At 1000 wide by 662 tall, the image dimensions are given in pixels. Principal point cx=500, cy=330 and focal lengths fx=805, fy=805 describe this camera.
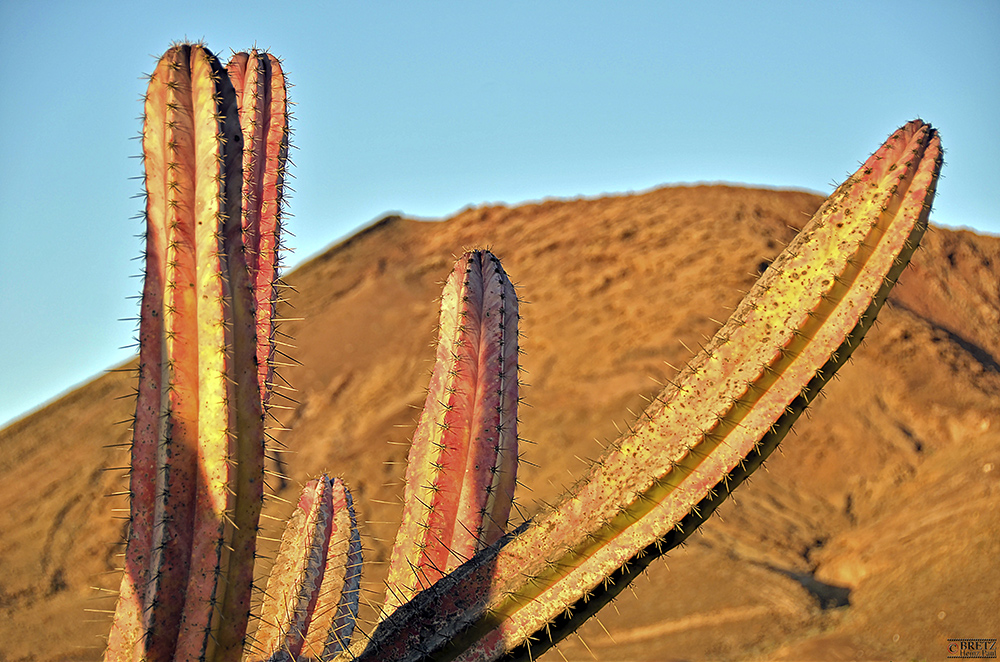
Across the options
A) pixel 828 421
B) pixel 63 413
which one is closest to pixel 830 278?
pixel 828 421

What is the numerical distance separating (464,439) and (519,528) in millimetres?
693

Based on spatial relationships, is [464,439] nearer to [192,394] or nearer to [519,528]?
[519,528]

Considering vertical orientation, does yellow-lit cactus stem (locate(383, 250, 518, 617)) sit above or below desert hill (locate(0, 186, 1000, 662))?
below

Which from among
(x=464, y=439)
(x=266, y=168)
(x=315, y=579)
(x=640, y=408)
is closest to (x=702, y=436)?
(x=464, y=439)

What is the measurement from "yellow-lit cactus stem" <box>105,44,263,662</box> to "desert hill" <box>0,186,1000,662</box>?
15.7ft

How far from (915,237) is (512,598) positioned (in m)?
1.54

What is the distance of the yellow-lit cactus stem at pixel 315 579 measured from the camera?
3730 mm

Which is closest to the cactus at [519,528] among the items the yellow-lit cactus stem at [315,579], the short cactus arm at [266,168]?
Answer: the short cactus arm at [266,168]

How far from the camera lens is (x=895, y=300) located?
20.0 metres

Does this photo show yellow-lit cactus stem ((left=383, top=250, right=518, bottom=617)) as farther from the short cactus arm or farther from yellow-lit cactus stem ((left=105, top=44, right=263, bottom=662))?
yellow-lit cactus stem ((left=105, top=44, right=263, bottom=662))

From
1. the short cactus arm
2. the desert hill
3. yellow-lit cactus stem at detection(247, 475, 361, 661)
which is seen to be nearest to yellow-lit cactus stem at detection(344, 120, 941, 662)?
the short cactus arm

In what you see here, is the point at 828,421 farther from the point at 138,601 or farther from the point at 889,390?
the point at 138,601

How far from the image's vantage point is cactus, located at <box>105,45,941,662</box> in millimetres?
2240

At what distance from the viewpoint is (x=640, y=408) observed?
57.2 ft
